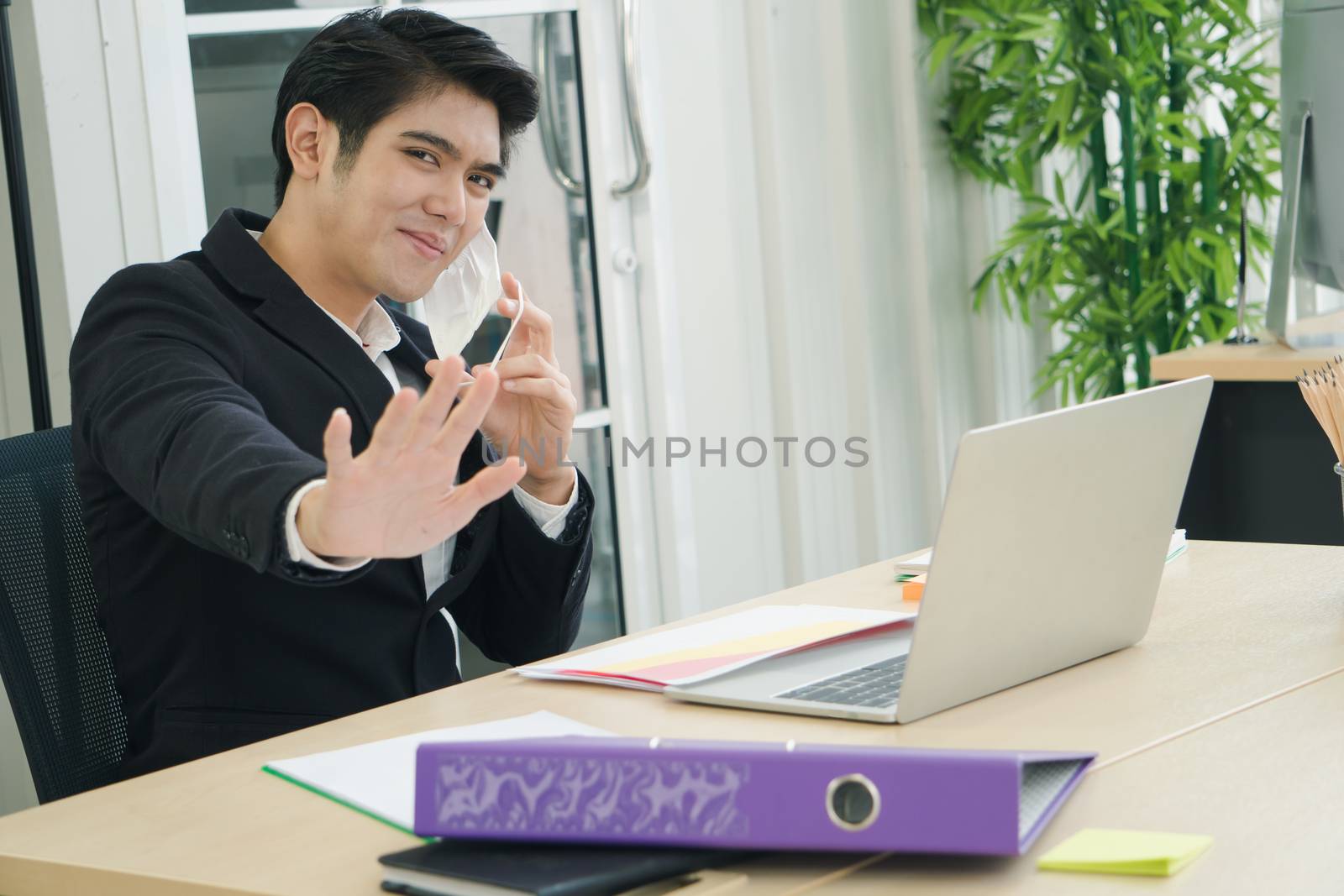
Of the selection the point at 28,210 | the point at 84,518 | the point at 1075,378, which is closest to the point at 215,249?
the point at 84,518

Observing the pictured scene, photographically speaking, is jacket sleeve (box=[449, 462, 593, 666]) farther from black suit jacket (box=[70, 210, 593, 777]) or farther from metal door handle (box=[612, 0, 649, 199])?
metal door handle (box=[612, 0, 649, 199])

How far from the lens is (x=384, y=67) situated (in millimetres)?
1596

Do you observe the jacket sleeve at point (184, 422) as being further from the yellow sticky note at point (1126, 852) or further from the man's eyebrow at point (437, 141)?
the yellow sticky note at point (1126, 852)

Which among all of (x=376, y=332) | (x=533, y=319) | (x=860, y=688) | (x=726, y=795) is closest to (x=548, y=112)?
(x=376, y=332)

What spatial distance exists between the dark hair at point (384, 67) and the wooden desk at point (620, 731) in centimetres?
67

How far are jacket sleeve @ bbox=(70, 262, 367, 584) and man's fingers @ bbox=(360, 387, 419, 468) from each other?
0.11m

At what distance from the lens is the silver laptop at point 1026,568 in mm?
980

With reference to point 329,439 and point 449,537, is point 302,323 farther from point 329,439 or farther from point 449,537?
point 329,439

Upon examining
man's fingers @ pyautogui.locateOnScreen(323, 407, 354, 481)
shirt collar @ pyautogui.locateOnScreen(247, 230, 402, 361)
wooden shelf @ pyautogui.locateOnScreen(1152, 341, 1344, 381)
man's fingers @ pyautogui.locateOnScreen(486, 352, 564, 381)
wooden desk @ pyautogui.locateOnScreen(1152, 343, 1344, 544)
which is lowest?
wooden desk @ pyautogui.locateOnScreen(1152, 343, 1344, 544)

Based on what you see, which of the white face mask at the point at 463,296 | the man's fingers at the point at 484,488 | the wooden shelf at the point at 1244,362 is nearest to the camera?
the man's fingers at the point at 484,488

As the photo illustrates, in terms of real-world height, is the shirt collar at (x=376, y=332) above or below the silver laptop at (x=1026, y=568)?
above

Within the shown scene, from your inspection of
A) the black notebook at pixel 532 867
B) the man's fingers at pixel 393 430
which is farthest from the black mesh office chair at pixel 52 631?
the black notebook at pixel 532 867

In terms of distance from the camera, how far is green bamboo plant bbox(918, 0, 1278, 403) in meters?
3.08

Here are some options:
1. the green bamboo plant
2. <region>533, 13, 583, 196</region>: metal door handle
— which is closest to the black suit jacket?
<region>533, 13, 583, 196</region>: metal door handle
